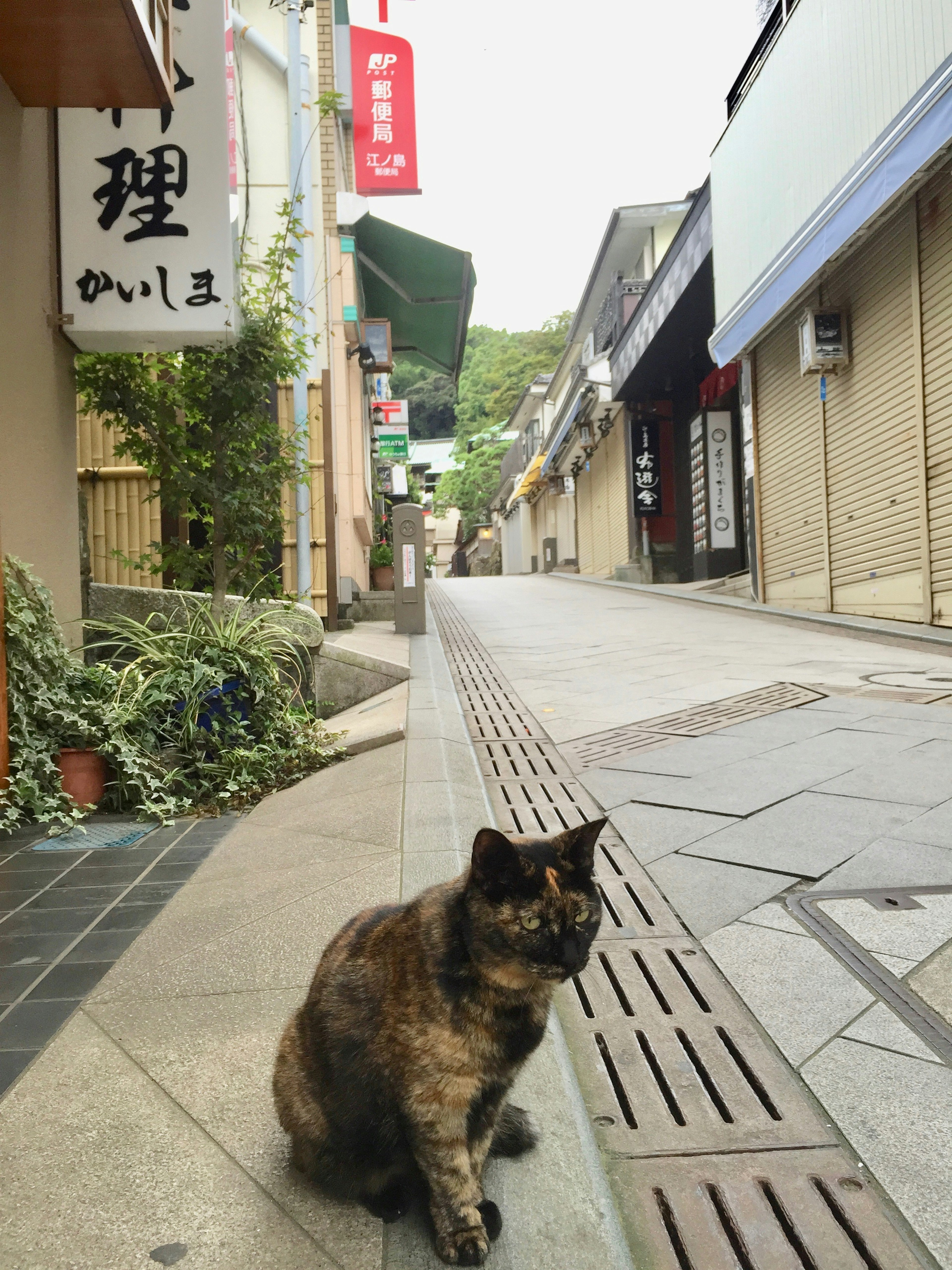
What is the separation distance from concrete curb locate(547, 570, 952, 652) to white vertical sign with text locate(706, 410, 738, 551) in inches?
65.1

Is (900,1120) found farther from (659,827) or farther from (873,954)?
(659,827)

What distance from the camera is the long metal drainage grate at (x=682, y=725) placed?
524 centimetres

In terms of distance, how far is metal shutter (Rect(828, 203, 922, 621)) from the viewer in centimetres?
938

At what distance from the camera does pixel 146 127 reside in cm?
518

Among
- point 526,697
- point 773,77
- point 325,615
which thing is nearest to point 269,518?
point 526,697

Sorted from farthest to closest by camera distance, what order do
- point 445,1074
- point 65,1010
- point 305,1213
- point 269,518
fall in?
point 269,518, point 65,1010, point 305,1213, point 445,1074

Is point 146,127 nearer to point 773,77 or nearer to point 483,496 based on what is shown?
point 773,77

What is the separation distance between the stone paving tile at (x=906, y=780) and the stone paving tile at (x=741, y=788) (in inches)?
5.9

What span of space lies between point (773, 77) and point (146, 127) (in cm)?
894

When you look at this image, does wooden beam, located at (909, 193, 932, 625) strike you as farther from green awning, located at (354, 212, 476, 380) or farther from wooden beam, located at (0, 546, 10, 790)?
wooden beam, located at (0, 546, 10, 790)

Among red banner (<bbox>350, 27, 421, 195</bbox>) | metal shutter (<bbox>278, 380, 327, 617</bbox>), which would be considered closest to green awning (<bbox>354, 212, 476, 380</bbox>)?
red banner (<bbox>350, 27, 421, 195</bbox>)

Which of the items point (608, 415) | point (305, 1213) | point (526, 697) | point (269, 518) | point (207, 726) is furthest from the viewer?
point (608, 415)

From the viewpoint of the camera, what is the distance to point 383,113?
42.4 feet

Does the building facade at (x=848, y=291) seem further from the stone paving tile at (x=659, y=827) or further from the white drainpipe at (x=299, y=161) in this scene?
the stone paving tile at (x=659, y=827)
